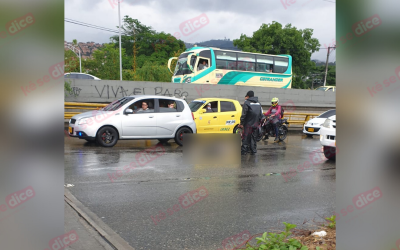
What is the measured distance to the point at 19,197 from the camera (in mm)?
2137

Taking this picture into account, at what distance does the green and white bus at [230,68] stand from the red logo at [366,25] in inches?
964

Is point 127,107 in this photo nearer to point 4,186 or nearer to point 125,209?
point 125,209

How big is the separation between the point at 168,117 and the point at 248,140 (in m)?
2.89

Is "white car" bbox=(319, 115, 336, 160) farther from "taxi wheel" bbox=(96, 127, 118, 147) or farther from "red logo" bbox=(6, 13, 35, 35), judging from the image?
"red logo" bbox=(6, 13, 35, 35)

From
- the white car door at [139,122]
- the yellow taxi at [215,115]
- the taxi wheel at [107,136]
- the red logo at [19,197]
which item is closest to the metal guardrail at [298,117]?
the yellow taxi at [215,115]

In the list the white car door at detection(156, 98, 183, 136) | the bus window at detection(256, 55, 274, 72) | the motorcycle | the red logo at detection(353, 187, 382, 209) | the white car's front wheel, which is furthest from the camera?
the bus window at detection(256, 55, 274, 72)

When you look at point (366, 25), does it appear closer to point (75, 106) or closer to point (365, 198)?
point (365, 198)

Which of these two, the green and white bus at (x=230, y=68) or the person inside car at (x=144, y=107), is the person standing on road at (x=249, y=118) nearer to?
the person inside car at (x=144, y=107)

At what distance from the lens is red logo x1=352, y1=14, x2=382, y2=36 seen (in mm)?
2260

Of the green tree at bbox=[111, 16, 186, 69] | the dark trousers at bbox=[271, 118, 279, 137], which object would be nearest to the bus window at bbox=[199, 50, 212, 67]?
the dark trousers at bbox=[271, 118, 279, 137]

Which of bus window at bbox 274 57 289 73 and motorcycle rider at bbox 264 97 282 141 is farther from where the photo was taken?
bus window at bbox 274 57 289 73

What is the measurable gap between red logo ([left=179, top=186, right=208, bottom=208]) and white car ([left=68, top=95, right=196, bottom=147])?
5.88 metres

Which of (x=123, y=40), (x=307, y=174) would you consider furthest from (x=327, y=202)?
(x=123, y=40)

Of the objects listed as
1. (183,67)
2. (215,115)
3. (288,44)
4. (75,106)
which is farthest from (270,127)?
(288,44)
